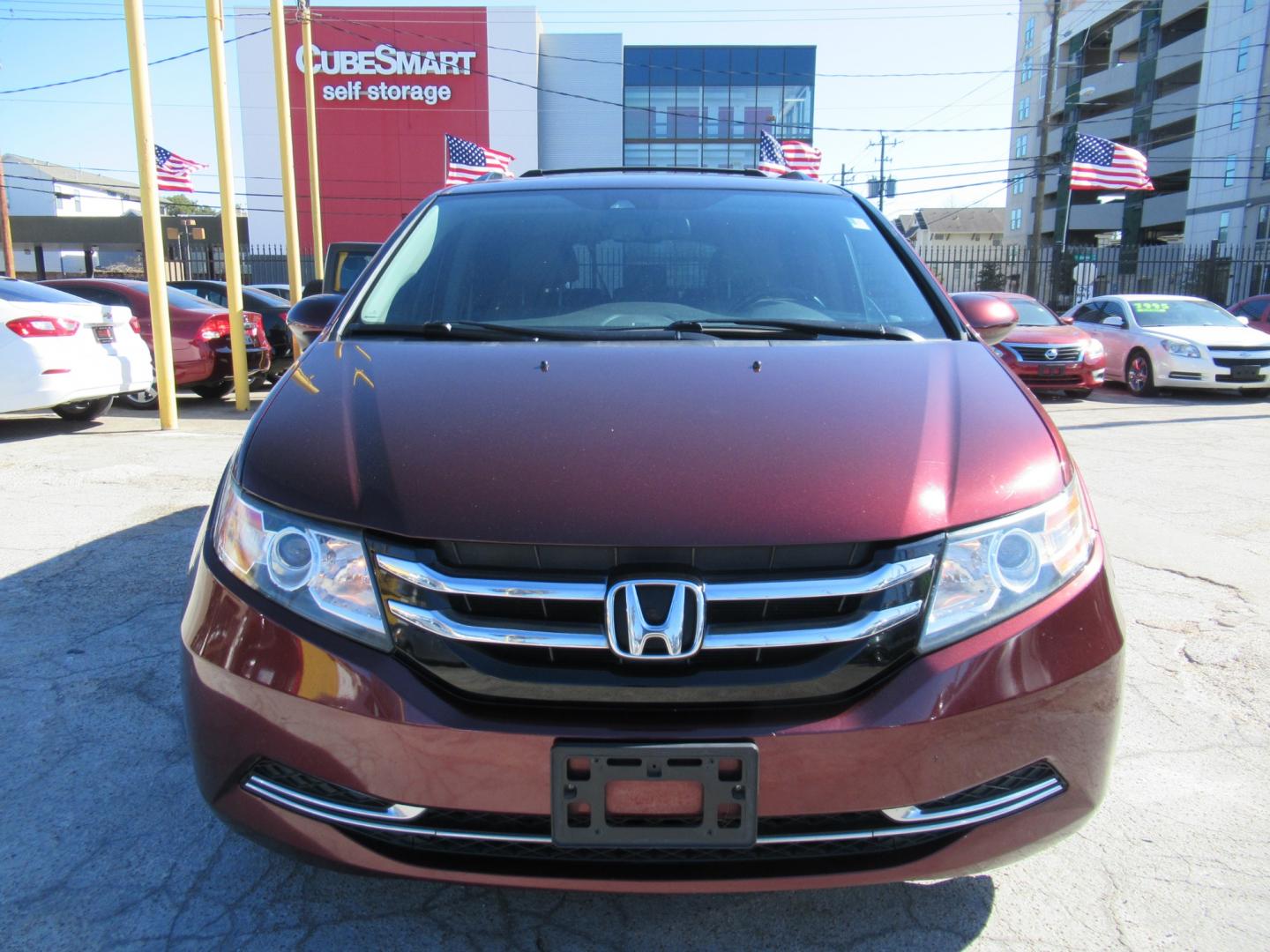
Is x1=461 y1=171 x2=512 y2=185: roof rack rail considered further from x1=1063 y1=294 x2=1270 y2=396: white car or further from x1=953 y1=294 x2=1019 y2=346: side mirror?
x1=1063 y1=294 x2=1270 y2=396: white car

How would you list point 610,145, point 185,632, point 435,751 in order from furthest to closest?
point 610,145 < point 185,632 < point 435,751

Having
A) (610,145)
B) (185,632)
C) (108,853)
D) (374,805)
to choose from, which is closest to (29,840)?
(108,853)

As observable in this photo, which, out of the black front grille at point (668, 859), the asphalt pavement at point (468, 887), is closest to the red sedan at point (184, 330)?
the asphalt pavement at point (468, 887)

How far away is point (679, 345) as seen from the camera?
7.77 ft

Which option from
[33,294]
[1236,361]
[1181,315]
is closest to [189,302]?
[33,294]

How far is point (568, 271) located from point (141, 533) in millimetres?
3251

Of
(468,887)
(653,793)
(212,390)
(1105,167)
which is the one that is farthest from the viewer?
(1105,167)

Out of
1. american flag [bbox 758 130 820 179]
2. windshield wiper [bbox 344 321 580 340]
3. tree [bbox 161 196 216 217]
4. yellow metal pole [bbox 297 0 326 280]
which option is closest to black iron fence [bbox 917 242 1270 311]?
american flag [bbox 758 130 820 179]

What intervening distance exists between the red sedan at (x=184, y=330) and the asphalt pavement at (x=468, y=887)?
636cm

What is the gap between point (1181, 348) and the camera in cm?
1248

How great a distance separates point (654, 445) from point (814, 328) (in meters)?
0.94

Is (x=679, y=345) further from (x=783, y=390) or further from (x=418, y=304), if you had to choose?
(x=418, y=304)

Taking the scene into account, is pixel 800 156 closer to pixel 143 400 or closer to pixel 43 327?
pixel 143 400

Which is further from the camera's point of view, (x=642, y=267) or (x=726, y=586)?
(x=642, y=267)
